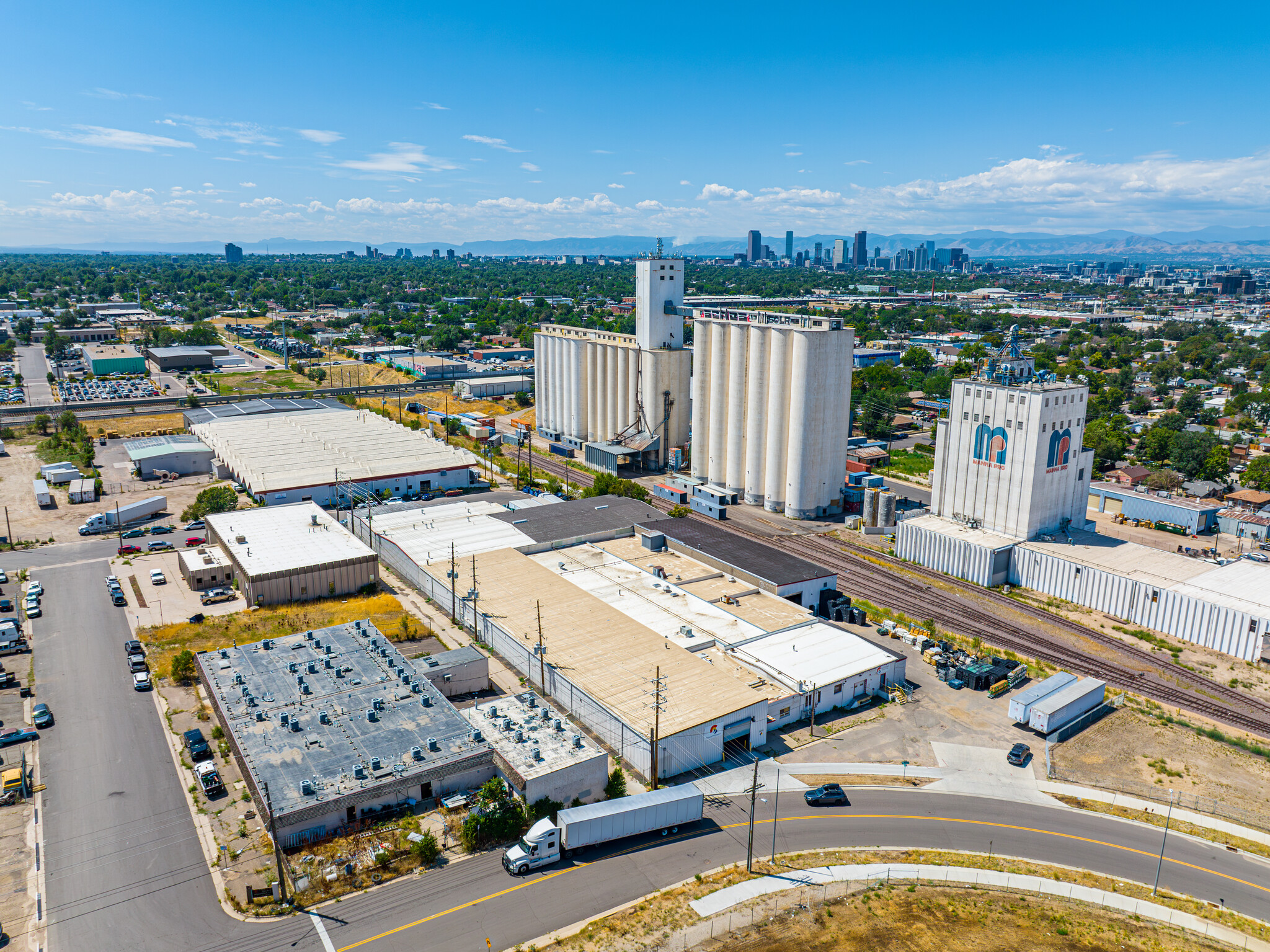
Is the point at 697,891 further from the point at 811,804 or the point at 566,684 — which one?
the point at 566,684

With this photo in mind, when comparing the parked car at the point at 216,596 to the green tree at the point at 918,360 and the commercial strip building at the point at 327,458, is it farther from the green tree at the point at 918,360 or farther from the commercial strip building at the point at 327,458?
the green tree at the point at 918,360

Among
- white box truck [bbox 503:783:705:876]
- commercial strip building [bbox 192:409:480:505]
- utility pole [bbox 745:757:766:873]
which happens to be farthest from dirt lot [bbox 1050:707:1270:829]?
commercial strip building [bbox 192:409:480:505]

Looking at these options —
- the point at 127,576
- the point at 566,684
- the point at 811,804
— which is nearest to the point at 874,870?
the point at 811,804

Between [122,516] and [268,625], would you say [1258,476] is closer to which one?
[268,625]

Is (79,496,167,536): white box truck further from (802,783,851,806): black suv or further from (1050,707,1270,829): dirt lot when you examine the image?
(1050,707,1270,829): dirt lot

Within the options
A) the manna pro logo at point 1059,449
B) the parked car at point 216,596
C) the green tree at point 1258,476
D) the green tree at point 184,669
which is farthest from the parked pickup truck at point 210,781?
the green tree at point 1258,476

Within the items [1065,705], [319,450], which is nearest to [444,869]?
[1065,705]
